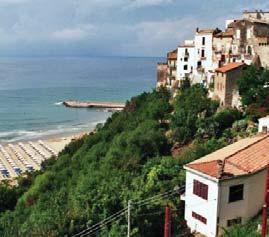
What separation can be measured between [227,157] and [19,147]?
6573 centimetres

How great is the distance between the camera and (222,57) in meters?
55.5

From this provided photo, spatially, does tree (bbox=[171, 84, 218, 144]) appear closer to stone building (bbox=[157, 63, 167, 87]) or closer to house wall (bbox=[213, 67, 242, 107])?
house wall (bbox=[213, 67, 242, 107])

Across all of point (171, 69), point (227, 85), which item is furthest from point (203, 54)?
point (227, 85)

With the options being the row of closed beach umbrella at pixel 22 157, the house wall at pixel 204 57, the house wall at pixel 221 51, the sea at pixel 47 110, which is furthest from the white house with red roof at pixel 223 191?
the sea at pixel 47 110

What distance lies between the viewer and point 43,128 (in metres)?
106

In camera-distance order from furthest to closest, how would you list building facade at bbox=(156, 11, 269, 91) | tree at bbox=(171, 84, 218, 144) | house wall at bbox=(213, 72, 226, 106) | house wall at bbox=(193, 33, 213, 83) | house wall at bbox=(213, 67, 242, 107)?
house wall at bbox=(193, 33, 213, 83) → building facade at bbox=(156, 11, 269, 91) → house wall at bbox=(213, 72, 226, 106) → house wall at bbox=(213, 67, 242, 107) → tree at bbox=(171, 84, 218, 144)

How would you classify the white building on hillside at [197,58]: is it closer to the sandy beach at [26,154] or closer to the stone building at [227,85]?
the stone building at [227,85]

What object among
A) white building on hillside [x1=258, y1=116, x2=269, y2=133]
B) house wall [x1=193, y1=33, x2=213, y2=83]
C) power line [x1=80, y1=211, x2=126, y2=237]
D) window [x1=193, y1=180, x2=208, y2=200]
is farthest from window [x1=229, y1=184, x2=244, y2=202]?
house wall [x1=193, y1=33, x2=213, y2=83]

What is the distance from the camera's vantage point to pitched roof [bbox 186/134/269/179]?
834 inches

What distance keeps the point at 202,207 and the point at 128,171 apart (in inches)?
556

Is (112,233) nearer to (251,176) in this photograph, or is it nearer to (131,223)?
(131,223)

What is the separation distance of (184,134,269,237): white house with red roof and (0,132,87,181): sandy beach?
44.0 m

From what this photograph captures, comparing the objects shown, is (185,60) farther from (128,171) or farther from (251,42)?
(128,171)

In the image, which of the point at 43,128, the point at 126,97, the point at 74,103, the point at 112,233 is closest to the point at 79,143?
the point at 112,233
